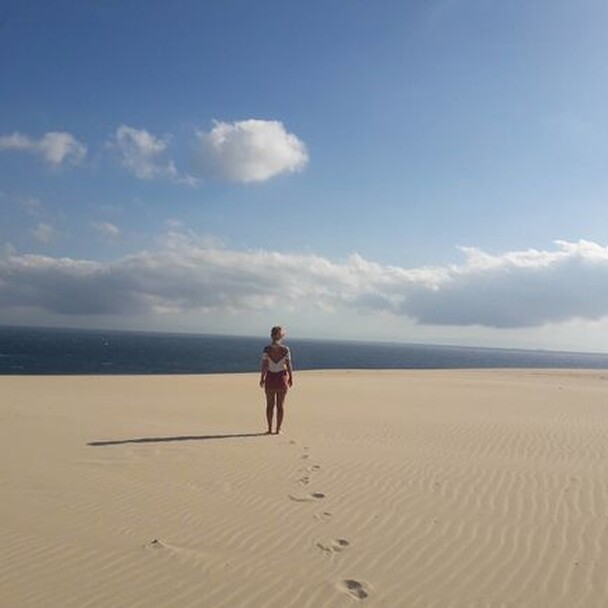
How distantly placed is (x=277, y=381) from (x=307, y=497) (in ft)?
13.8

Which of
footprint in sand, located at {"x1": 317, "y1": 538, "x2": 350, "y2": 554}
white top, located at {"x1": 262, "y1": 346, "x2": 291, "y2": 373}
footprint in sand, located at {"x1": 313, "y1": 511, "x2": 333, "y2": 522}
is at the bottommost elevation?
footprint in sand, located at {"x1": 317, "y1": 538, "x2": 350, "y2": 554}

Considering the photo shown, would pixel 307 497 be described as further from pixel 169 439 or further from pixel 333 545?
pixel 169 439

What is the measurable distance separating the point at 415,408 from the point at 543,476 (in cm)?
936

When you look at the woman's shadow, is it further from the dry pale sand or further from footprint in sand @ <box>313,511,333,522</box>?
footprint in sand @ <box>313,511,333,522</box>

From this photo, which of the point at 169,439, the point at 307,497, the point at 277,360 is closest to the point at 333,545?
the point at 307,497

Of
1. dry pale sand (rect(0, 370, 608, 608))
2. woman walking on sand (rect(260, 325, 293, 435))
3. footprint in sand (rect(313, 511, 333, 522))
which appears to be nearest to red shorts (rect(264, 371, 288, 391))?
woman walking on sand (rect(260, 325, 293, 435))

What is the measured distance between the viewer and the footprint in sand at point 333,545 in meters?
5.39

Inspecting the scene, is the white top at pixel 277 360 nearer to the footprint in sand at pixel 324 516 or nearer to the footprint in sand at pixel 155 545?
the footprint in sand at pixel 324 516

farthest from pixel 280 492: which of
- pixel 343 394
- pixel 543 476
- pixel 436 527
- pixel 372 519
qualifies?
pixel 343 394

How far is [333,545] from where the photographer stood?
551cm

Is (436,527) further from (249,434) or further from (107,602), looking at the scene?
(249,434)

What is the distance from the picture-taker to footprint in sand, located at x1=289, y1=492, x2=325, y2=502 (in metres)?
6.98

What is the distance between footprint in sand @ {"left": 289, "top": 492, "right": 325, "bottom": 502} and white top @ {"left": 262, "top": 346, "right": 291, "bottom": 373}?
4.05 meters

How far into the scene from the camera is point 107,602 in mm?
4375
